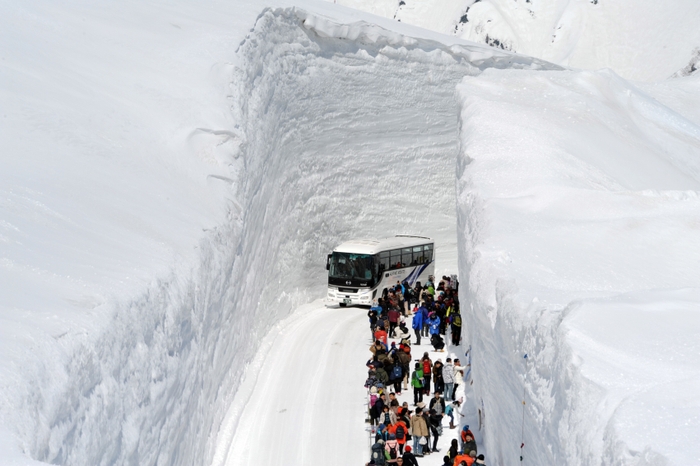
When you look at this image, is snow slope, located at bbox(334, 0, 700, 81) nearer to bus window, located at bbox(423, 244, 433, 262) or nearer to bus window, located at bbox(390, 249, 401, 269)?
bus window, located at bbox(423, 244, 433, 262)

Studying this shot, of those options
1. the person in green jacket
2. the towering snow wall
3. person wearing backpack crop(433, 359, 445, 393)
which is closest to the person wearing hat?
the person in green jacket

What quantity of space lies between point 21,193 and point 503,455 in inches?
312

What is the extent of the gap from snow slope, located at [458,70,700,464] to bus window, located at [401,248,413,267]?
6168mm

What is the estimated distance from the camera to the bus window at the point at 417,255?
Result: 28.3 m

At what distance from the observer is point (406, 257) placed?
27.8m

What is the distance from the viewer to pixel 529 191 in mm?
15844

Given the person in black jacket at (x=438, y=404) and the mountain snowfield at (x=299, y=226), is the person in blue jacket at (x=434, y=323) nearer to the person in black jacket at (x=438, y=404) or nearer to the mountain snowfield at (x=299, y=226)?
the mountain snowfield at (x=299, y=226)

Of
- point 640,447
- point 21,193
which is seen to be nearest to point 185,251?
point 21,193

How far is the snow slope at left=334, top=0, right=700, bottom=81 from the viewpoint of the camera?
61.9 metres

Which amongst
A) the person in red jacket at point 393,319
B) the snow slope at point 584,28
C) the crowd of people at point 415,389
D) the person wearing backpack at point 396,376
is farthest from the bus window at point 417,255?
the snow slope at point 584,28

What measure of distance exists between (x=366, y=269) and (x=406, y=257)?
2.86 metres

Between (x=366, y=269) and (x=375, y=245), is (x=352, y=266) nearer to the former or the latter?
(x=366, y=269)

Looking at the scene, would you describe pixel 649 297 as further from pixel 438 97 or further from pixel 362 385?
pixel 438 97

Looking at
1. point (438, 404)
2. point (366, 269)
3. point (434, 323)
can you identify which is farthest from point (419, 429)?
point (366, 269)
